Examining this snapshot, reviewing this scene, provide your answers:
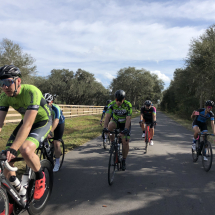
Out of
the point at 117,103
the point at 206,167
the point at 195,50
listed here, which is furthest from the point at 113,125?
the point at 195,50

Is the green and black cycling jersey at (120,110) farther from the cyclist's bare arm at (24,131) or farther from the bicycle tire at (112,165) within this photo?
the cyclist's bare arm at (24,131)

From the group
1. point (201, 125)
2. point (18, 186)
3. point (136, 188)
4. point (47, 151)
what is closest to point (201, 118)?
point (201, 125)

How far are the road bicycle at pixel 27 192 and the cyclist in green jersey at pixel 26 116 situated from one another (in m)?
0.08

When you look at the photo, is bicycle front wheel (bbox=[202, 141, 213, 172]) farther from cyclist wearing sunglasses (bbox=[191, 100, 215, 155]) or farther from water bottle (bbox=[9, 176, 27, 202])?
water bottle (bbox=[9, 176, 27, 202])

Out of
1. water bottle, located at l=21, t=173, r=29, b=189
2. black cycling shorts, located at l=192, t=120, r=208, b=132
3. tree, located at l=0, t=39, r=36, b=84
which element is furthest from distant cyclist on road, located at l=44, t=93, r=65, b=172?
tree, located at l=0, t=39, r=36, b=84

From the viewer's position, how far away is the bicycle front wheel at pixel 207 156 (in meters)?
4.98

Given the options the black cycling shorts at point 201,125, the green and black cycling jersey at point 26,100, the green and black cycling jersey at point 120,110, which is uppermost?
the green and black cycling jersey at point 26,100

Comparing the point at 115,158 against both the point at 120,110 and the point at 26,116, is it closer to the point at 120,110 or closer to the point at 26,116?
the point at 120,110

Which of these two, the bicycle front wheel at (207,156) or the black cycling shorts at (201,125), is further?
the black cycling shorts at (201,125)

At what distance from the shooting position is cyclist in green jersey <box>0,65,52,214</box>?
2408mm

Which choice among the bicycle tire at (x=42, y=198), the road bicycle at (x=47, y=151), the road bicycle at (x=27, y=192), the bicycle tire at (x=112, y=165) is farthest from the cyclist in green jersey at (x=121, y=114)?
the road bicycle at (x=27, y=192)

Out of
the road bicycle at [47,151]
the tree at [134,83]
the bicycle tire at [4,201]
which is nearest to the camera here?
the bicycle tire at [4,201]

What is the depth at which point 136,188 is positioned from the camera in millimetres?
3883

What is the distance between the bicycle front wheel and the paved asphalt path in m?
0.16
